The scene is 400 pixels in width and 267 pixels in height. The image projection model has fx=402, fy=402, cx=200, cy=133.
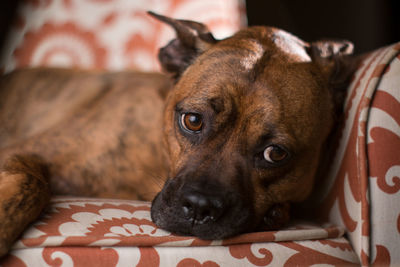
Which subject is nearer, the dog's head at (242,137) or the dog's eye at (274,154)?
the dog's head at (242,137)

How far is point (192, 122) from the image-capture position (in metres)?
1.78

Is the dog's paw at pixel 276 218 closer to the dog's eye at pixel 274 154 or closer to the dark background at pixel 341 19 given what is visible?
the dog's eye at pixel 274 154

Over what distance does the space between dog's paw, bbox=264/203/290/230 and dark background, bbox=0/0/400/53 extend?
2657 millimetres

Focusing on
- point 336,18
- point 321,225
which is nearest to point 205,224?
point 321,225

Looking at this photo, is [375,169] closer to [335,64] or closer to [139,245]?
[335,64]

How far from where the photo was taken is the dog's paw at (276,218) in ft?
5.58

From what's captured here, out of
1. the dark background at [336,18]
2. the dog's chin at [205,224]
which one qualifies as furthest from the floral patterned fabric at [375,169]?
the dark background at [336,18]

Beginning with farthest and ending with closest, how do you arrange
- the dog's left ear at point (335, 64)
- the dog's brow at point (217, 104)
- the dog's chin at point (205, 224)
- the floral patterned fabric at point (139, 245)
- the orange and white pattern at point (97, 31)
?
1. the orange and white pattern at point (97, 31)
2. the dog's left ear at point (335, 64)
3. the dog's brow at point (217, 104)
4. the dog's chin at point (205, 224)
5. the floral patterned fabric at point (139, 245)

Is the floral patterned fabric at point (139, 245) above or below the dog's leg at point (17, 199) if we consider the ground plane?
below

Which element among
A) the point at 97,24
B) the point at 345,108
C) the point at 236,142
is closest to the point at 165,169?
the point at 236,142

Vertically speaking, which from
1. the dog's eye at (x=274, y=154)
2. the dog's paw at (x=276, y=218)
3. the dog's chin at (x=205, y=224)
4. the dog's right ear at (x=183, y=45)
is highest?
the dog's right ear at (x=183, y=45)

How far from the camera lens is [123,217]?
157 cm

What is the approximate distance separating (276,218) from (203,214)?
0.40 meters

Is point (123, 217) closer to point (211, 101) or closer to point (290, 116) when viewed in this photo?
point (211, 101)
